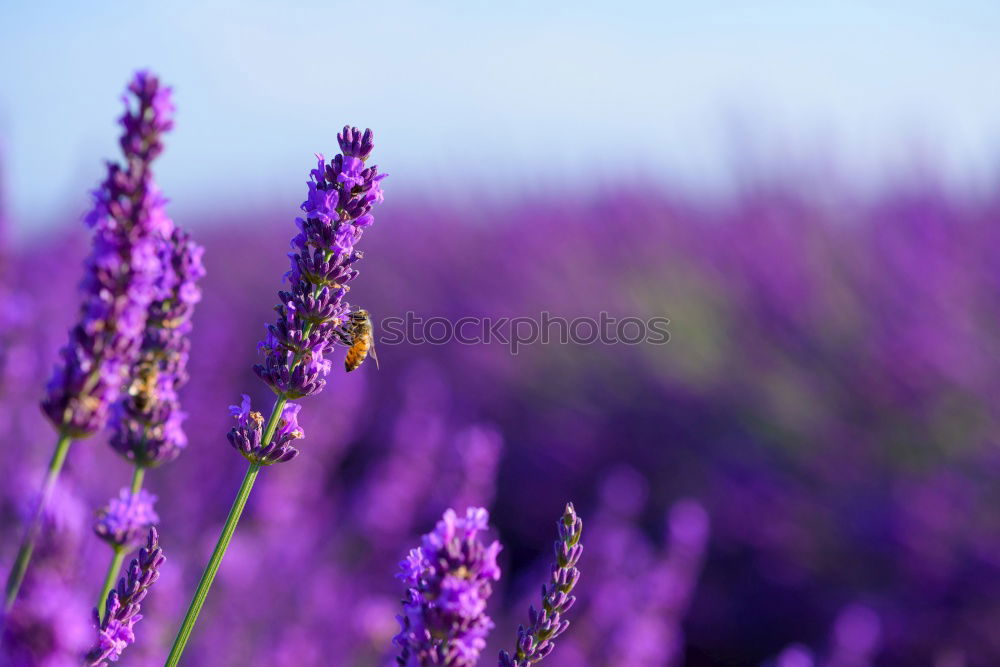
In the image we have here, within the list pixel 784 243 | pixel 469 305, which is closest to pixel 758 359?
pixel 784 243

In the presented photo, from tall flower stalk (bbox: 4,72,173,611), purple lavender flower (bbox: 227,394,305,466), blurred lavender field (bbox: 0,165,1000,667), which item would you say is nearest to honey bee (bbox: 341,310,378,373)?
blurred lavender field (bbox: 0,165,1000,667)

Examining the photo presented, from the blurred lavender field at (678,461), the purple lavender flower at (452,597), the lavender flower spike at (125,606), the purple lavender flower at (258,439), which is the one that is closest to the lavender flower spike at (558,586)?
the purple lavender flower at (452,597)

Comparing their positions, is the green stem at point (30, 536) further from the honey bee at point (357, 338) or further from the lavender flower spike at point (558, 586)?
the honey bee at point (357, 338)

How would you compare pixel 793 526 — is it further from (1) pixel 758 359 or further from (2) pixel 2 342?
(2) pixel 2 342

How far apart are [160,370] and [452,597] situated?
0.52 metres

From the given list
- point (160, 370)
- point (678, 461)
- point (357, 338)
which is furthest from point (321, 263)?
point (678, 461)

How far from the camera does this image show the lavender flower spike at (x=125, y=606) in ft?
3.84

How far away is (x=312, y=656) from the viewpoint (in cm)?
330

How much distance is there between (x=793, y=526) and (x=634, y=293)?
2.31 meters

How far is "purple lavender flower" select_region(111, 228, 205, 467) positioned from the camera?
48.1 inches

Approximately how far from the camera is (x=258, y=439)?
140cm

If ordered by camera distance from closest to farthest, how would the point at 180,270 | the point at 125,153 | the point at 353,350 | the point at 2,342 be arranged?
the point at 125,153
the point at 180,270
the point at 2,342
the point at 353,350

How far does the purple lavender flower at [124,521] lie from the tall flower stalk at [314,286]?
17 cm

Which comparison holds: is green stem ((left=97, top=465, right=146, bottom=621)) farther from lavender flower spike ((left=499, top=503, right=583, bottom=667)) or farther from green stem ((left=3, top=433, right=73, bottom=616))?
lavender flower spike ((left=499, top=503, right=583, bottom=667))
